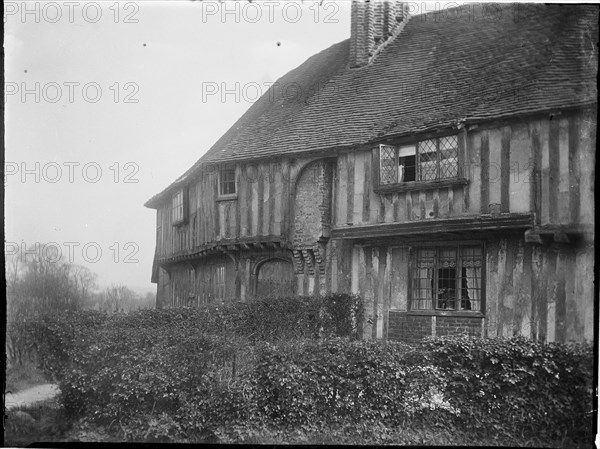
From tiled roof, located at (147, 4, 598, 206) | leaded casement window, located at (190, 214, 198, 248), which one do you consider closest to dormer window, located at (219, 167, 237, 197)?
tiled roof, located at (147, 4, 598, 206)

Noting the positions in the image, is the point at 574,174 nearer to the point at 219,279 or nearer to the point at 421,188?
the point at 421,188

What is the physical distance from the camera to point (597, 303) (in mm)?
8523

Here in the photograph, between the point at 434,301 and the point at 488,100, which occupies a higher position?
the point at 488,100

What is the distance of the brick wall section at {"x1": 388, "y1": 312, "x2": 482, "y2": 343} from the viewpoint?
10.7 m

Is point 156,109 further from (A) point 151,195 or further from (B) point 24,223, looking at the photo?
(B) point 24,223

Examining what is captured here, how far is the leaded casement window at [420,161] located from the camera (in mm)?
10727

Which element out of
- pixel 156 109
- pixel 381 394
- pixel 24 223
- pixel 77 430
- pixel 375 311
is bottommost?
pixel 77 430

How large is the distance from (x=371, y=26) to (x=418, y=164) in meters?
4.61

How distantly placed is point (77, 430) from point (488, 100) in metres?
8.36

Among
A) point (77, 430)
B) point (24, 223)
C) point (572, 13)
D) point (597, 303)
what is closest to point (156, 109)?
point (24, 223)

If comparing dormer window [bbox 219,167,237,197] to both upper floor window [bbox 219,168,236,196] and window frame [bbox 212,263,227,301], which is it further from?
window frame [bbox 212,263,227,301]

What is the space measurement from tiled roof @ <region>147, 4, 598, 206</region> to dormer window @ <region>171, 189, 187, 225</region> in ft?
2.28

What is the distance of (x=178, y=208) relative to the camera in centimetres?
1287

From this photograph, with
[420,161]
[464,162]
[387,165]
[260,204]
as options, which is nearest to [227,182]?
[260,204]
